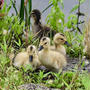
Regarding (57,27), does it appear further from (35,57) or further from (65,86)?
(65,86)

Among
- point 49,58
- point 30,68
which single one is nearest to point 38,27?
point 49,58

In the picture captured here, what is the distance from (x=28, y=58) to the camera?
371 centimetres

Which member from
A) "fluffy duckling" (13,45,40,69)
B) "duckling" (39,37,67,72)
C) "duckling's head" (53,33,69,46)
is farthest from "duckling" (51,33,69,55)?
"fluffy duckling" (13,45,40,69)

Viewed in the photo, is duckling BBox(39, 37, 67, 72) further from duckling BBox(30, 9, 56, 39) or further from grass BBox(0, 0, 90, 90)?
duckling BBox(30, 9, 56, 39)

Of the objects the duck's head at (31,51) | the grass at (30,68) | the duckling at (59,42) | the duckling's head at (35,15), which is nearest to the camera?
the grass at (30,68)

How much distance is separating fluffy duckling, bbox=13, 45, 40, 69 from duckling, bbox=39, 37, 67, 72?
0.07m

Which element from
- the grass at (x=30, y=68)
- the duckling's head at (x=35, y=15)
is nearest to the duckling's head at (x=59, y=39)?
the grass at (x=30, y=68)

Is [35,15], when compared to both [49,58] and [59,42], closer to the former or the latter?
[59,42]

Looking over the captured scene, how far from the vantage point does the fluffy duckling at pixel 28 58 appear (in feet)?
12.0

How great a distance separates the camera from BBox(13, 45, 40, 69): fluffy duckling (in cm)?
365

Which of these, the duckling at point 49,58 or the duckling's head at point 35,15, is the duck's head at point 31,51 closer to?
the duckling at point 49,58

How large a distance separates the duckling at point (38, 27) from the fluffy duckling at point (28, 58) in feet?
3.03

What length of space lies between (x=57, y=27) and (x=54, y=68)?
116 centimetres

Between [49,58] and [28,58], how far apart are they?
8.5 inches
